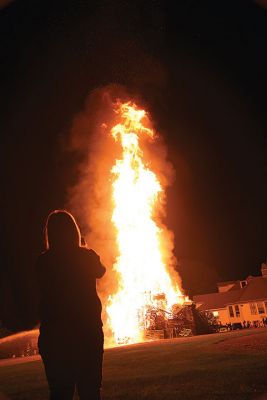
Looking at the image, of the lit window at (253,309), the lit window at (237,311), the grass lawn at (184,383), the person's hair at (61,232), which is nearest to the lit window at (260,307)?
the lit window at (253,309)

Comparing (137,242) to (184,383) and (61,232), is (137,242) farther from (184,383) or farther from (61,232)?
(61,232)

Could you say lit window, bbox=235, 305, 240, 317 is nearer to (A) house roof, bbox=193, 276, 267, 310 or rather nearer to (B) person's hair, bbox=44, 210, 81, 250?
(A) house roof, bbox=193, 276, 267, 310

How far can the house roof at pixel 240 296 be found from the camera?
176 feet

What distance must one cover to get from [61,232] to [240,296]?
56.4 metres

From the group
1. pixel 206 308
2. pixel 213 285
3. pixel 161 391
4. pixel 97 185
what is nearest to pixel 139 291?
pixel 97 185

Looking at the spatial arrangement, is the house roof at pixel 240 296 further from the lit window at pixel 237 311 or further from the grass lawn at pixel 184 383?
the grass lawn at pixel 184 383

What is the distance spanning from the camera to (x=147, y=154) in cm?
4059

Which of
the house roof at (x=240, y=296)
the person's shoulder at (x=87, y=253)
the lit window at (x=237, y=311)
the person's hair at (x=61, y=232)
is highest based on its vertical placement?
the house roof at (x=240, y=296)

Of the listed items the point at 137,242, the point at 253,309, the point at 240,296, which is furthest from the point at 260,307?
the point at 137,242

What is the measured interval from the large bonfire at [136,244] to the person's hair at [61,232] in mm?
31684

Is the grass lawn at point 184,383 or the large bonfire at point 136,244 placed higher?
the large bonfire at point 136,244

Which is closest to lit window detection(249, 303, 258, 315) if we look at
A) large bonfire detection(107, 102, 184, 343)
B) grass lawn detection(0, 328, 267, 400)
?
large bonfire detection(107, 102, 184, 343)

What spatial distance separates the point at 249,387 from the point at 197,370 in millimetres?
3595

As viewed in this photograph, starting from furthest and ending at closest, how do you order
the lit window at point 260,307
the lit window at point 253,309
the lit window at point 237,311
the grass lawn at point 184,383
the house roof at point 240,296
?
the lit window at point 237,311, the house roof at point 240,296, the lit window at point 253,309, the lit window at point 260,307, the grass lawn at point 184,383
